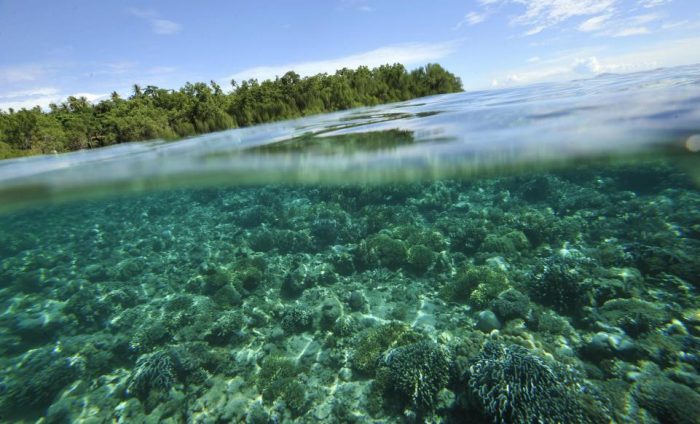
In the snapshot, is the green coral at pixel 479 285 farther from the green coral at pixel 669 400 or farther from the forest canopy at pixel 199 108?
the forest canopy at pixel 199 108

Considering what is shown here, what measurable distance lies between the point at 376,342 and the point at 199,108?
1336 inches

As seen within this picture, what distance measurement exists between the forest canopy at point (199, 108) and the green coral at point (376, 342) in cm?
2877

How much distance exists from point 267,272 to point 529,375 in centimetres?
830

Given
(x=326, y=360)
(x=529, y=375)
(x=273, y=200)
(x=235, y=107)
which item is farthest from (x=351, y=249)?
(x=235, y=107)

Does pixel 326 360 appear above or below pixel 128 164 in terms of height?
below

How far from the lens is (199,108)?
106ft

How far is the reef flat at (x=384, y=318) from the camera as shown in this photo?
5270 mm

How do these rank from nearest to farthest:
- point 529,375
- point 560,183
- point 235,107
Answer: point 529,375
point 560,183
point 235,107

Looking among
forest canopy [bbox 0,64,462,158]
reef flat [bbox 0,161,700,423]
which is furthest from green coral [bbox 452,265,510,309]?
forest canopy [bbox 0,64,462,158]

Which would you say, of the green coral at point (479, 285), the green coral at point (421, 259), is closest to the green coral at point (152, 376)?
Result: the green coral at point (421, 259)

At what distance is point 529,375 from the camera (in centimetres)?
476

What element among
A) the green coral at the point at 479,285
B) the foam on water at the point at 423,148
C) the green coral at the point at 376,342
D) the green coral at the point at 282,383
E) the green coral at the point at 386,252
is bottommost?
the green coral at the point at 282,383

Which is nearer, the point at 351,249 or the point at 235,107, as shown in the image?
the point at 351,249

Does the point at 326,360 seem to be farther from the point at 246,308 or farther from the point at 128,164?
the point at 128,164
